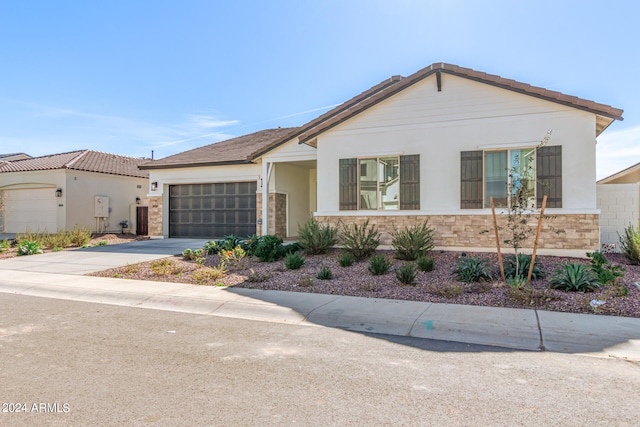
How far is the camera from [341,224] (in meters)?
14.1

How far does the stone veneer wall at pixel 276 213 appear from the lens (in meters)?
17.5

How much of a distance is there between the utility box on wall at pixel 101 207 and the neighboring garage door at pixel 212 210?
16.3 feet

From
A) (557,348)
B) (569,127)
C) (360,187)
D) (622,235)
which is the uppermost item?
(569,127)

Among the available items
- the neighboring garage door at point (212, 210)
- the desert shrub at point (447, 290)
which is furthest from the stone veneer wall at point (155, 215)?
the desert shrub at point (447, 290)

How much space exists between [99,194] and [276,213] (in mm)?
11076

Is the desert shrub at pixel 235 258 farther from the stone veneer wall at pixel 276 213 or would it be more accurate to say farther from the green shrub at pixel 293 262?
the stone veneer wall at pixel 276 213

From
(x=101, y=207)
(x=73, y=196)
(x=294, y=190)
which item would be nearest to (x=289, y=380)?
(x=294, y=190)

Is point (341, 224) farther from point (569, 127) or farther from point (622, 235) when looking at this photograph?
point (622, 235)

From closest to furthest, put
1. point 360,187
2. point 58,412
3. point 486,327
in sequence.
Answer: point 58,412 → point 486,327 → point 360,187

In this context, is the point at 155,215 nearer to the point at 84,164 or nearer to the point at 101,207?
the point at 101,207

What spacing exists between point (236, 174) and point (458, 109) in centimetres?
943

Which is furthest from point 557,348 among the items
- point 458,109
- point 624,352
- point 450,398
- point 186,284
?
point 458,109

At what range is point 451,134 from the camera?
13.0m

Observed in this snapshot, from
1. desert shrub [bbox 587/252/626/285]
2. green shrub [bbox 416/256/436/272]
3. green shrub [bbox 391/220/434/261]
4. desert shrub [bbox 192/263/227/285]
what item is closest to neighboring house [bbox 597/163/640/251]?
desert shrub [bbox 587/252/626/285]
